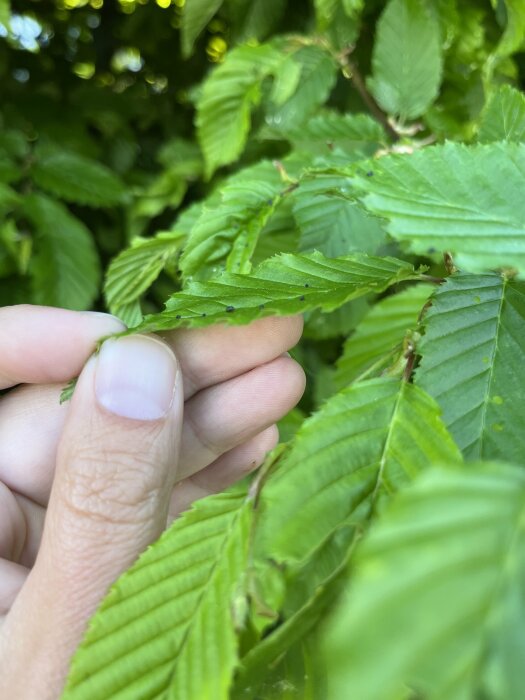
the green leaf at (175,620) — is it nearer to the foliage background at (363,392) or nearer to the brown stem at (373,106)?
the foliage background at (363,392)

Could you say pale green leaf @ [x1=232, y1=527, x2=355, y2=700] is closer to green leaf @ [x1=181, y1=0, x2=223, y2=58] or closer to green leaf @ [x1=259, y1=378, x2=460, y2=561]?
green leaf @ [x1=259, y1=378, x2=460, y2=561]

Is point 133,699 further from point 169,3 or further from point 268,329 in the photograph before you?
point 169,3

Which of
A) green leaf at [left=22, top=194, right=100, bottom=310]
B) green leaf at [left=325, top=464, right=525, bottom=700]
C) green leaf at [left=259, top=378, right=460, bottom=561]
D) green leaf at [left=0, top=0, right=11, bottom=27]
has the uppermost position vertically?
green leaf at [left=0, top=0, right=11, bottom=27]

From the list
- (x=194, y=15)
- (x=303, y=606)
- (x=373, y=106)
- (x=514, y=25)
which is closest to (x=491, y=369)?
(x=303, y=606)

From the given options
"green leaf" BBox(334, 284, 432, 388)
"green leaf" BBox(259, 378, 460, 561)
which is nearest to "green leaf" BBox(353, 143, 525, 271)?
"green leaf" BBox(259, 378, 460, 561)

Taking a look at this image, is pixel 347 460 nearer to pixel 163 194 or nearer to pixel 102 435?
pixel 102 435

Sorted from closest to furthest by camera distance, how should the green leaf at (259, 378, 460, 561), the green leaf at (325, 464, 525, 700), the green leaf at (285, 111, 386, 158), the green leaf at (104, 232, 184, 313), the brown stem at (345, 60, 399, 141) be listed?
the green leaf at (325, 464, 525, 700)
the green leaf at (259, 378, 460, 561)
the green leaf at (104, 232, 184, 313)
the green leaf at (285, 111, 386, 158)
the brown stem at (345, 60, 399, 141)

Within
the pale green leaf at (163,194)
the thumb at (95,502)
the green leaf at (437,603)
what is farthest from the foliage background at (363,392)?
the pale green leaf at (163,194)
